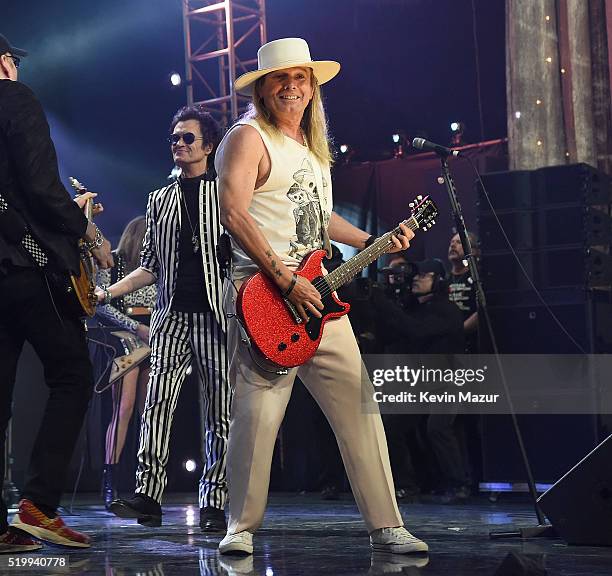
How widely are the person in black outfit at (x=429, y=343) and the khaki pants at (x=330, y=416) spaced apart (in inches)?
113

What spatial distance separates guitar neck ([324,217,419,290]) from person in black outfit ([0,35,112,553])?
1036mm

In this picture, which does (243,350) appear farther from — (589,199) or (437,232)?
(437,232)

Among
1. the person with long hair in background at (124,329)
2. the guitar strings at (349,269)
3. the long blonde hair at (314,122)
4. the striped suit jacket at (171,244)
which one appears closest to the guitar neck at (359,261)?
the guitar strings at (349,269)

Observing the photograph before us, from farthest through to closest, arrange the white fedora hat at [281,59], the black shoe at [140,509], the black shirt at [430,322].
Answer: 1. the black shirt at [430,322]
2. the black shoe at [140,509]
3. the white fedora hat at [281,59]

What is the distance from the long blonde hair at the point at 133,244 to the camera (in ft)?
24.0

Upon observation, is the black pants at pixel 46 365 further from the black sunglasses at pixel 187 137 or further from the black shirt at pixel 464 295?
the black shirt at pixel 464 295

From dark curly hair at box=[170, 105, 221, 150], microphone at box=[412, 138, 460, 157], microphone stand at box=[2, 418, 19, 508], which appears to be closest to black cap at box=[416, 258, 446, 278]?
microphone at box=[412, 138, 460, 157]

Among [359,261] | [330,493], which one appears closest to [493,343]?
[359,261]

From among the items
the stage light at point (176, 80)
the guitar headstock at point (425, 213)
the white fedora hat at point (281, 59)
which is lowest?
the guitar headstock at point (425, 213)

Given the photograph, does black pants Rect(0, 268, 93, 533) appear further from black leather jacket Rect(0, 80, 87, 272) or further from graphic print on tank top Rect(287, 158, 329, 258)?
graphic print on tank top Rect(287, 158, 329, 258)

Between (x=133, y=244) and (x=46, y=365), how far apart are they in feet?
10.8

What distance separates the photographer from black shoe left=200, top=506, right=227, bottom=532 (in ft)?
16.0

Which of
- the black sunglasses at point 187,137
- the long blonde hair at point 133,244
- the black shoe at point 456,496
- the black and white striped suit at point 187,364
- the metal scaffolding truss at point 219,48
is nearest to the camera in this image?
the black and white striped suit at point 187,364

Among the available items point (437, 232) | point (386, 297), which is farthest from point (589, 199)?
point (437, 232)
